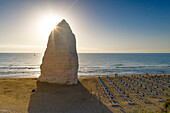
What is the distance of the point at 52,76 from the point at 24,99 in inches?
229

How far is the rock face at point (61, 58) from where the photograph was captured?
55.1ft

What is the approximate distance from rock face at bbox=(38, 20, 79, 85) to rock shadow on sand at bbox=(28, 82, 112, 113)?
2136mm

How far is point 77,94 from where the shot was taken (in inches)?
536

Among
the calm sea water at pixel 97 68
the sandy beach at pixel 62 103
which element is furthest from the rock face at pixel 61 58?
the calm sea water at pixel 97 68

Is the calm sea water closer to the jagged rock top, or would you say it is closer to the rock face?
the rock face

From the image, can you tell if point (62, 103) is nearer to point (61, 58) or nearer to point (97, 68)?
point (61, 58)

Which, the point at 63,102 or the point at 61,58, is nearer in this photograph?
the point at 63,102

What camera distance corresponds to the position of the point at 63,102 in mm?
11414

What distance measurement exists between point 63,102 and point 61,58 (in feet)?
23.0

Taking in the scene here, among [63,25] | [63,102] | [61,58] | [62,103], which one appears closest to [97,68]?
[61,58]

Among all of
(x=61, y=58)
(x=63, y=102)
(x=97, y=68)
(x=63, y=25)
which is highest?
(x=63, y=25)

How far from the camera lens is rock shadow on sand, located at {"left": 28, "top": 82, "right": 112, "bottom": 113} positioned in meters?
9.88

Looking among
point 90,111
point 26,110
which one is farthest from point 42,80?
point 90,111

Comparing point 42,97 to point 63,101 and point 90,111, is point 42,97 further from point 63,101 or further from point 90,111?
point 90,111
